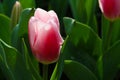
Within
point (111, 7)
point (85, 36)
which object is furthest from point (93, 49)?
point (111, 7)

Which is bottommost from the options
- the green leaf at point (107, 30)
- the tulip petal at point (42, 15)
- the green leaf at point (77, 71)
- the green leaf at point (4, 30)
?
the green leaf at point (77, 71)

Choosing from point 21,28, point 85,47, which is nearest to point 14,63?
point 21,28

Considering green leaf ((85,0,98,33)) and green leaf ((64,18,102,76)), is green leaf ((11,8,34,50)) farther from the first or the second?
green leaf ((85,0,98,33))

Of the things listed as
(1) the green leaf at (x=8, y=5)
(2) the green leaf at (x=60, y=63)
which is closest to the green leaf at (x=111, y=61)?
(2) the green leaf at (x=60, y=63)

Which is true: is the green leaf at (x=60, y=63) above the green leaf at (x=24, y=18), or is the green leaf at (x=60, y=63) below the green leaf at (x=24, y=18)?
below

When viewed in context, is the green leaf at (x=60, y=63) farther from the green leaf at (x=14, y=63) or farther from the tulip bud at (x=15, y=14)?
the tulip bud at (x=15, y=14)

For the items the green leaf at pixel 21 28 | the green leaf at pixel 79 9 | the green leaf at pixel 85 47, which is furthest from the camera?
the green leaf at pixel 79 9

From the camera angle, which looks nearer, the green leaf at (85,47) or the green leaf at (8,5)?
the green leaf at (85,47)
